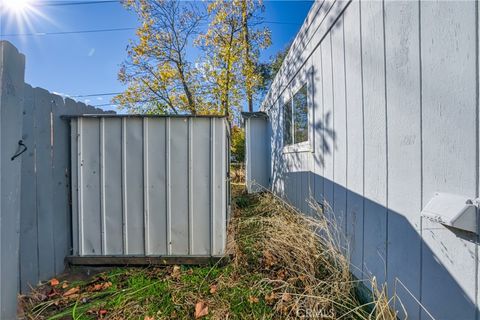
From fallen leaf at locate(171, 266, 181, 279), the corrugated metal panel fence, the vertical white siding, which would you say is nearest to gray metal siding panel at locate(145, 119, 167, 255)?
the corrugated metal panel fence

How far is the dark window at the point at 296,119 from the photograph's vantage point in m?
3.70

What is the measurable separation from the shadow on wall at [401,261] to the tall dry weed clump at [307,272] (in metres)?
0.10

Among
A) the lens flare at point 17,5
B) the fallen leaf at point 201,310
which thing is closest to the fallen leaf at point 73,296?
the fallen leaf at point 201,310

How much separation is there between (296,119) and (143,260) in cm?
303

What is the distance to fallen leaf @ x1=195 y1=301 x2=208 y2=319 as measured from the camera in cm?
188

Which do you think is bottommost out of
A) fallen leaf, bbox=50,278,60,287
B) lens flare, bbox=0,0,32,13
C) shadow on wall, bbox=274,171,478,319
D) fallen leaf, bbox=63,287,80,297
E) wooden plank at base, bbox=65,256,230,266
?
fallen leaf, bbox=63,287,80,297

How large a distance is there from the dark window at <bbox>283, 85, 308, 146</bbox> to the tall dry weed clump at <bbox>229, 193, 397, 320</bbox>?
4.29 feet

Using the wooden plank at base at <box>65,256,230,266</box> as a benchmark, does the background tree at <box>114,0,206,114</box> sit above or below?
above

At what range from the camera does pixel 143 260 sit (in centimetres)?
269

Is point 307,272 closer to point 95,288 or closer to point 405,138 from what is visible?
point 405,138

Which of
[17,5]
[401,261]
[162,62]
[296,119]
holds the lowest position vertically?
[401,261]

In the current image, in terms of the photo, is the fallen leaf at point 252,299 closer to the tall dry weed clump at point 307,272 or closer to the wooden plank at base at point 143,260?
the tall dry weed clump at point 307,272

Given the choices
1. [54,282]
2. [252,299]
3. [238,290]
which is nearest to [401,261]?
[252,299]

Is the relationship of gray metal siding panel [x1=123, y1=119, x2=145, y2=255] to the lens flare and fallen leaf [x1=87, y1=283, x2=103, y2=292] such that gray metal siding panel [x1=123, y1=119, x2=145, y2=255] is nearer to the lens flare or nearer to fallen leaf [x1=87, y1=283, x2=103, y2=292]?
fallen leaf [x1=87, y1=283, x2=103, y2=292]
